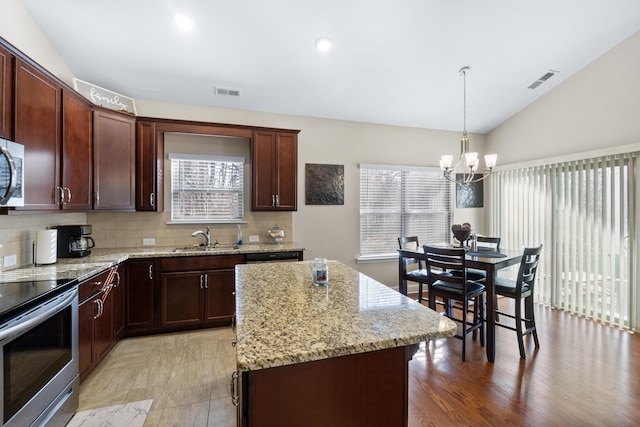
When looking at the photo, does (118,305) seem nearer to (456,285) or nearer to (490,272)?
(456,285)

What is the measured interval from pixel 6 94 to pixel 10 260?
1.32 meters

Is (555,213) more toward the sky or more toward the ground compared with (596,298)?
more toward the sky

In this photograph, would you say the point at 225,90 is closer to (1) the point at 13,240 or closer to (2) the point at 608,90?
(1) the point at 13,240

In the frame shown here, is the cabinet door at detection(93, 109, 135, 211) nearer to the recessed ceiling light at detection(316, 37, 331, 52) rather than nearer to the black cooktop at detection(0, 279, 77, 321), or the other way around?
the black cooktop at detection(0, 279, 77, 321)

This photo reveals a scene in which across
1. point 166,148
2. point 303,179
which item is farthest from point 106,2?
point 303,179

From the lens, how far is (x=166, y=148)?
370 cm

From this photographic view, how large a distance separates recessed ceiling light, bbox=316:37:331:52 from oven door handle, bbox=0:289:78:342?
2.99 m

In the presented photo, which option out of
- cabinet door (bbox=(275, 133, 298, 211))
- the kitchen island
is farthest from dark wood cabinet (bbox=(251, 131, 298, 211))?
the kitchen island

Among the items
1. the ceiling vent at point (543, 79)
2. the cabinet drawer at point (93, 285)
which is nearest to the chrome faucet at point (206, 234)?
the cabinet drawer at point (93, 285)

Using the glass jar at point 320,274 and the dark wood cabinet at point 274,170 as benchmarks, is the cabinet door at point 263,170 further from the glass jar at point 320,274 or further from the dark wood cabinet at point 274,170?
the glass jar at point 320,274

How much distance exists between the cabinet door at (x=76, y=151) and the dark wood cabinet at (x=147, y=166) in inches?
20.1

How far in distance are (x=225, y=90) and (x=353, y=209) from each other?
2424 mm

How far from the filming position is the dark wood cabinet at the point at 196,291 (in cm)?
319

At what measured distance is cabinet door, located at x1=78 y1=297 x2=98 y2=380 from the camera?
7.10ft
